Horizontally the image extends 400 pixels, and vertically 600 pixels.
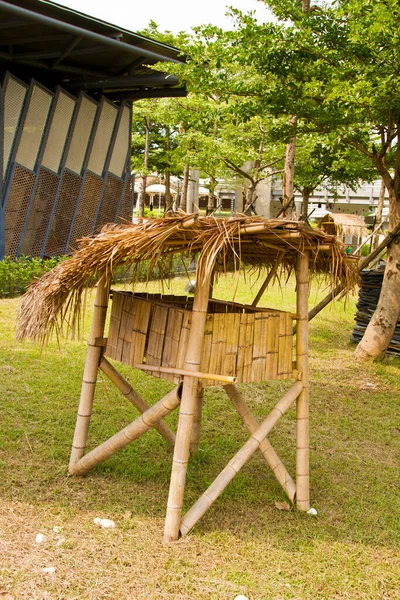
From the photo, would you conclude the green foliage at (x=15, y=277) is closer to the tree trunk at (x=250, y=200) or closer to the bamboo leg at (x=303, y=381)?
the tree trunk at (x=250, y=200)

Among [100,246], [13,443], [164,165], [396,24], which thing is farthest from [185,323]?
[164,165]

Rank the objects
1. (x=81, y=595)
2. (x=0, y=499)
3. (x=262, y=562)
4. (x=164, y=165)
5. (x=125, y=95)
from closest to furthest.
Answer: (x=81, y=595), (x=262, y=562), (x=0, y=499), (x=125, y=95), (x=164, y=165)

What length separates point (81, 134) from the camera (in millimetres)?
15406

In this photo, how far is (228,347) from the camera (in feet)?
12.5

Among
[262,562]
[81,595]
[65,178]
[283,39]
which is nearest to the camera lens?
[81,595]

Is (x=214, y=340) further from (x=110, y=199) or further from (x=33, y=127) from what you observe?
(x=110, y=199)

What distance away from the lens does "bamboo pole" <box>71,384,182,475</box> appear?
12.7ft

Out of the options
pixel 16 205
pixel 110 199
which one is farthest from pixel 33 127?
pixel 110 199

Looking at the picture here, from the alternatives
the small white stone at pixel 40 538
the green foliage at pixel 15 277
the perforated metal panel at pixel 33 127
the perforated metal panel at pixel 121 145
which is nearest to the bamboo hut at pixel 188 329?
the small white stone at pixel 40 538

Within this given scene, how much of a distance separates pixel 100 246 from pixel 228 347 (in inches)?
38.4

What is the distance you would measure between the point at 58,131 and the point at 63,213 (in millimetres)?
1919

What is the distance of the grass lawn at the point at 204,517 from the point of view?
3.28 metres

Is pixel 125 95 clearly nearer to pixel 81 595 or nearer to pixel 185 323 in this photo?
pixel 185 323

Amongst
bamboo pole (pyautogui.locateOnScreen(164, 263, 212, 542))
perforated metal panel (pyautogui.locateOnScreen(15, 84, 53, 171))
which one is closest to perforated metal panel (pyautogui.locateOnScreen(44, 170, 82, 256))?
perforated metal panel (pyautogui.locateOnScreen(15, 84, 53, 171))
